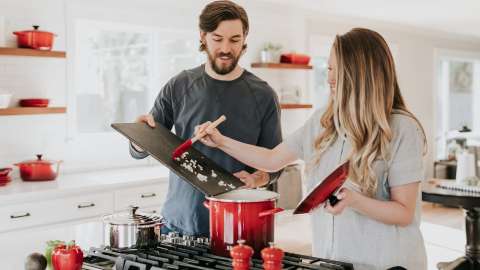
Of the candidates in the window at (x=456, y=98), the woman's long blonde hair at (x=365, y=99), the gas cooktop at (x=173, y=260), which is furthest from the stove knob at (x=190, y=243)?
the window at (x=456, y=98)

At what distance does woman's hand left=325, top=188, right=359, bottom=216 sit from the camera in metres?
1.56

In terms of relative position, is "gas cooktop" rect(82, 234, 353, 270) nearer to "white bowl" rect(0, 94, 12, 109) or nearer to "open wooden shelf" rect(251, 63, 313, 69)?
"white bowl" rect(0, 94, 12, 109)

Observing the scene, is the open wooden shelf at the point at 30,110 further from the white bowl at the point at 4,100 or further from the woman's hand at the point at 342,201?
the woman's hand at the point at 342,201

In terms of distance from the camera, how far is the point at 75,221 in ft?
12.4

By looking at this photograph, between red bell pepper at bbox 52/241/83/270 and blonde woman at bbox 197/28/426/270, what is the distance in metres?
0.72

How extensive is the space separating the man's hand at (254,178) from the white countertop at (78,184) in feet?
6.31

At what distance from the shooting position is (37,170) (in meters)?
3.91

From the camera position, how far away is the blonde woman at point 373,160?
1655mm

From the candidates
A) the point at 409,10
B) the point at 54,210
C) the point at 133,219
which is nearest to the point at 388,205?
the point at 133,219

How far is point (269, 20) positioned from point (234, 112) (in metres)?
3.86

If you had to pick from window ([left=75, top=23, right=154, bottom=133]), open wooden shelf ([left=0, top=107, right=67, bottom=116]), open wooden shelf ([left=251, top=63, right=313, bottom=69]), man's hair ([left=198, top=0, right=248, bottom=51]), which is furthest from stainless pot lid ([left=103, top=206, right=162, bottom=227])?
open wooden shelf ([left=251, top=63, right=313, bottom=69])

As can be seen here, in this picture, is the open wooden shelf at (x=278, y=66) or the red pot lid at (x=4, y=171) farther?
the open wooden shelf at (x=278, y=66)

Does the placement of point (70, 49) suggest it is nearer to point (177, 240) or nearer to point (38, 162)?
point (38, 162)

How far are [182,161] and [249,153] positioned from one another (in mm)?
322
